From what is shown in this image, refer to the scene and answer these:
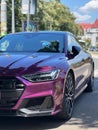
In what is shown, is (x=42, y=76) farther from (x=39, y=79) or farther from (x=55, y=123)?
(x=55, y=123)

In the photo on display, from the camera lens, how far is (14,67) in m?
6.24

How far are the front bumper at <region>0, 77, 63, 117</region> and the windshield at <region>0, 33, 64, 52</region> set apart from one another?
1643mm

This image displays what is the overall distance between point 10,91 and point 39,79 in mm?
456

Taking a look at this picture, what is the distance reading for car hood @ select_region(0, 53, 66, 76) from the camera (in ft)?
20.2

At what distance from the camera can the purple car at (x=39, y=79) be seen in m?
6.01

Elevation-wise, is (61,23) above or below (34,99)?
below

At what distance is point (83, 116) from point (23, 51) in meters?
1.59

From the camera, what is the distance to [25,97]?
19.6 feet

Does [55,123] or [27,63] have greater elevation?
[27,63]

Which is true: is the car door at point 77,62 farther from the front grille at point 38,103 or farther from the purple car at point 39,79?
the front grille at point 38,103

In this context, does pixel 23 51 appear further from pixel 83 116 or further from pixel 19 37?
pixel 83 116

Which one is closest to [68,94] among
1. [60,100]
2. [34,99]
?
[60,100]

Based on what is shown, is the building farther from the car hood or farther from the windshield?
the car hood

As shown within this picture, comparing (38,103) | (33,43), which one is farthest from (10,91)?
(33,43)
